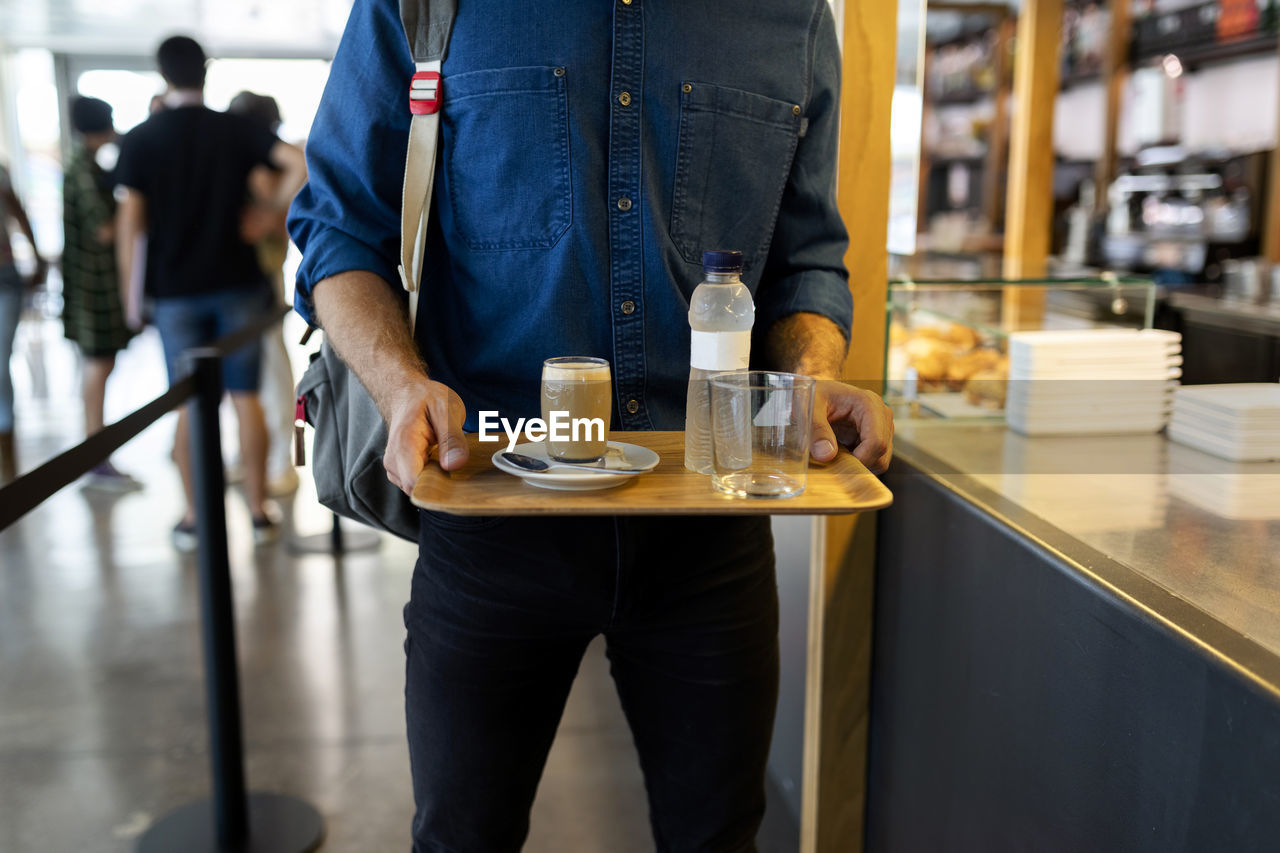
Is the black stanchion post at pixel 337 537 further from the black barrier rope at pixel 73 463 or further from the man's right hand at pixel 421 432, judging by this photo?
the man's right hand at pixel 421 432

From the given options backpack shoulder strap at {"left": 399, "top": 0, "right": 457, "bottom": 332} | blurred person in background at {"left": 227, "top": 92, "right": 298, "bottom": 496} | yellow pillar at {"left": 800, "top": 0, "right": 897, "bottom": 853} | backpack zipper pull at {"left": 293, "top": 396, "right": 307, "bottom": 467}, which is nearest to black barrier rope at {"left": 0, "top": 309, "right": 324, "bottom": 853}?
backpack zipper pull at {"left": 293, "top": 396, "right": 307, "bottom": 467}

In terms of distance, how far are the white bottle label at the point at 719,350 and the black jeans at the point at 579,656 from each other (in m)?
0.20

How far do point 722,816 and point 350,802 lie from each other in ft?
4.77

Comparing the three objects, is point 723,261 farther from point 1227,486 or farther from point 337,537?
point 337,537

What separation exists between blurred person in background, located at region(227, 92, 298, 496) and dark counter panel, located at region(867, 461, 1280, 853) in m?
3.07

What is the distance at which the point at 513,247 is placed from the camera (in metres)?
1.30

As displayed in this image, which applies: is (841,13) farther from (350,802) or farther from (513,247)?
(350,802)

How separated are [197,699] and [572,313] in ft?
7.39

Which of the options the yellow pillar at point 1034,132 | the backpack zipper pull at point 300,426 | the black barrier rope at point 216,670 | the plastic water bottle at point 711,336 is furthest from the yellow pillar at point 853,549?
the yellow pillar at point 1034,132

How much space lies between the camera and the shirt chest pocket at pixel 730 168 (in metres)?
1.32

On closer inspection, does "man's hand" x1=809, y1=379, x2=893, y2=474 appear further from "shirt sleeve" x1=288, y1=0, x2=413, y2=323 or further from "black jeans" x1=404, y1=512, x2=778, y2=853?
"shirt sleeve" x1=288, y1=0, x2=413, y2=323

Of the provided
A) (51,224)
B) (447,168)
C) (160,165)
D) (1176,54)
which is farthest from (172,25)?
(447,168)

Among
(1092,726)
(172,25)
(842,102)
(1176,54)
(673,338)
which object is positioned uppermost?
(172,25)

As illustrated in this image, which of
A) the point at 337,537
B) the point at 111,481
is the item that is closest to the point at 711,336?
the point at 337,537
